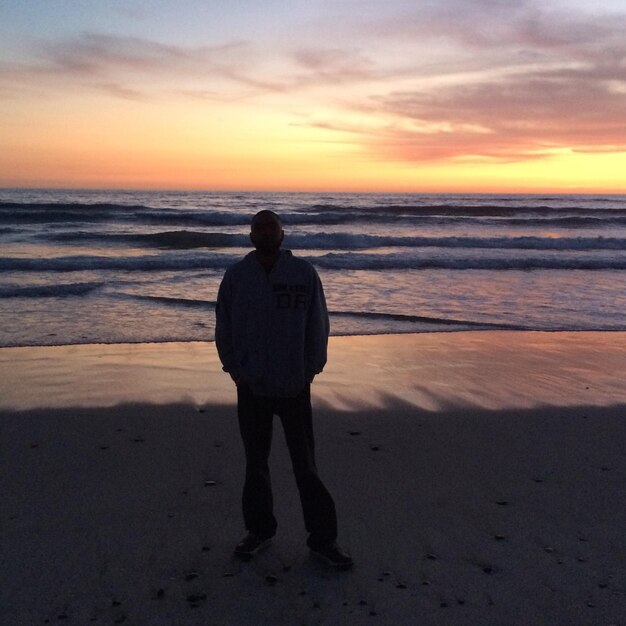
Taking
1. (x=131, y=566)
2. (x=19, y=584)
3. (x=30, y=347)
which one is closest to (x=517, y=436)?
(x=131, y=566)

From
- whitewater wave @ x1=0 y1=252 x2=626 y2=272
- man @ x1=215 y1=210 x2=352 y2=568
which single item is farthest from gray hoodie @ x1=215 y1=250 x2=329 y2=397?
whitewater wave @ x1=0 y1=252 x2=626 y2=272

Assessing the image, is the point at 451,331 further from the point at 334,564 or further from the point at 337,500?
the point at 334,564

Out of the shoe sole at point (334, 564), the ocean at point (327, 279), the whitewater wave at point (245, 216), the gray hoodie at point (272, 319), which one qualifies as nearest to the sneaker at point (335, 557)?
the shoe sole at point (334, 564)

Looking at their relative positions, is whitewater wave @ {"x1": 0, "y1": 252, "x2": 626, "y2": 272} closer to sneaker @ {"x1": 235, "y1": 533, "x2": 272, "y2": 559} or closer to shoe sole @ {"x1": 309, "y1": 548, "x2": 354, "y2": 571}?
sneaker @ {"x1": 235, "y1": 533, "x2": 272, "y2": 559}

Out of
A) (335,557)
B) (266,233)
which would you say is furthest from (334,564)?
(266,233)

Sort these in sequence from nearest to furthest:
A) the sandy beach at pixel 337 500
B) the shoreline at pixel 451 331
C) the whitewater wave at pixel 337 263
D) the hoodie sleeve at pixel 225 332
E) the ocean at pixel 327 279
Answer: the sandy beach at pixel 337 500 → the hoodie sleeve at pixel 225 332 → the shoreline at pixel 451 331 → the ocean at pixel 327 279 → the whitewater wave at pixel 337 263

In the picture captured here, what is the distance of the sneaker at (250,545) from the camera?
3.48 meters

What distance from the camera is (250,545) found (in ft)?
11.5

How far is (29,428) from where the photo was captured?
214 inches

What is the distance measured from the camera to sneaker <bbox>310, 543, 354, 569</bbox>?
3383mm

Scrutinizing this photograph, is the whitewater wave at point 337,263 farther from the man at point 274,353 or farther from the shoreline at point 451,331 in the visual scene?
the man at point 274,353

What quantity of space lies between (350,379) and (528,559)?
12.3 feet

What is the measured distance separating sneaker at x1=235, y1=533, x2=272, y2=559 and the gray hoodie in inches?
32.5

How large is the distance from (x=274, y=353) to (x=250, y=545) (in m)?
1.05
